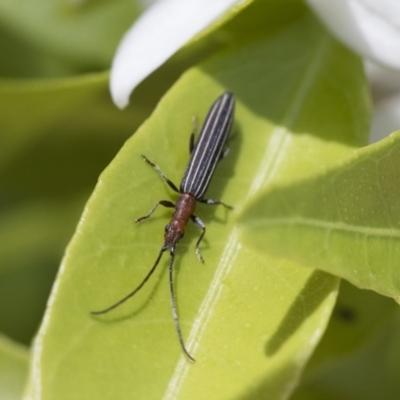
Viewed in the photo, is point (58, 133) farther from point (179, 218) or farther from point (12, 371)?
point (12, 371)

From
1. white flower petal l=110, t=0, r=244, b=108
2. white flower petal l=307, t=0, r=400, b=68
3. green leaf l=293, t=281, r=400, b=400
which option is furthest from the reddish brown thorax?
white flower petal l=307, t=0, r=400, b=68

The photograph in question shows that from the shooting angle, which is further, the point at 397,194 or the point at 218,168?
the point at 218,168

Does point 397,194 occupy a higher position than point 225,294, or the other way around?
point 397,194

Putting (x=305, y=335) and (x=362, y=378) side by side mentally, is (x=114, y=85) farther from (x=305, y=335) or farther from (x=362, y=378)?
(x=362, y=378)

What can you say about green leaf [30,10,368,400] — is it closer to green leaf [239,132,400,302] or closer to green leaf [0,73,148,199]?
green leaf [239,132,400,302]

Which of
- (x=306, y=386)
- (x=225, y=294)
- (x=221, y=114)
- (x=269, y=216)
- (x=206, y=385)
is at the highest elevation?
(x=221, y=114)

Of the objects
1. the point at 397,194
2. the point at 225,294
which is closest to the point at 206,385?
the point at 225,294
